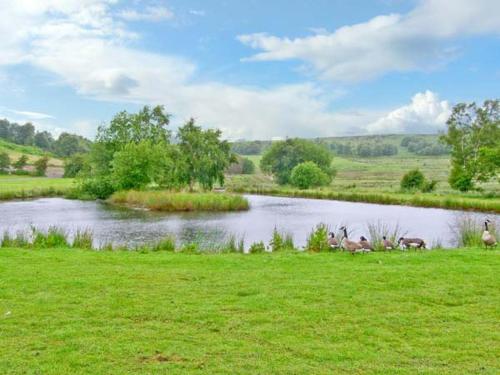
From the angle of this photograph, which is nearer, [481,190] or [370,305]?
[370,305]

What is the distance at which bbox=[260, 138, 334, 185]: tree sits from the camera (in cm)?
10556

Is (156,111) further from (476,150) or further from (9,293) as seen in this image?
(9,293)

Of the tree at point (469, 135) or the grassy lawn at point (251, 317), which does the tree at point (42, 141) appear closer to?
the tree at point (469, 135)

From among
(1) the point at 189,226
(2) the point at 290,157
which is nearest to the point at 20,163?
(2) the point at 290,157

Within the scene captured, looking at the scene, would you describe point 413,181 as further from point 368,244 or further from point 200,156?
point 368,244

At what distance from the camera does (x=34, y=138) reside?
166 metres

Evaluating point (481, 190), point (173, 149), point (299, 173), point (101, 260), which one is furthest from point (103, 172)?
point (101, 260)

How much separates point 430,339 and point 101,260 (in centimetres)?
906

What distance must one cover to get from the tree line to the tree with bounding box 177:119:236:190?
9760cm

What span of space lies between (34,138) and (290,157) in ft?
351

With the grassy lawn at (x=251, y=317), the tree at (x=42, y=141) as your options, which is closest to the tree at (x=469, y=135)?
the grassy lawn at (x=251, y=317)

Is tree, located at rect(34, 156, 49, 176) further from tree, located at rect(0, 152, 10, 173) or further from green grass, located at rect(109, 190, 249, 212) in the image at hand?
green grass, located at rect(109, 190, 249, 212)

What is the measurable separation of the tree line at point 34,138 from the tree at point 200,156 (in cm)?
9760

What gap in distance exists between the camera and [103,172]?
66000 millimetres
